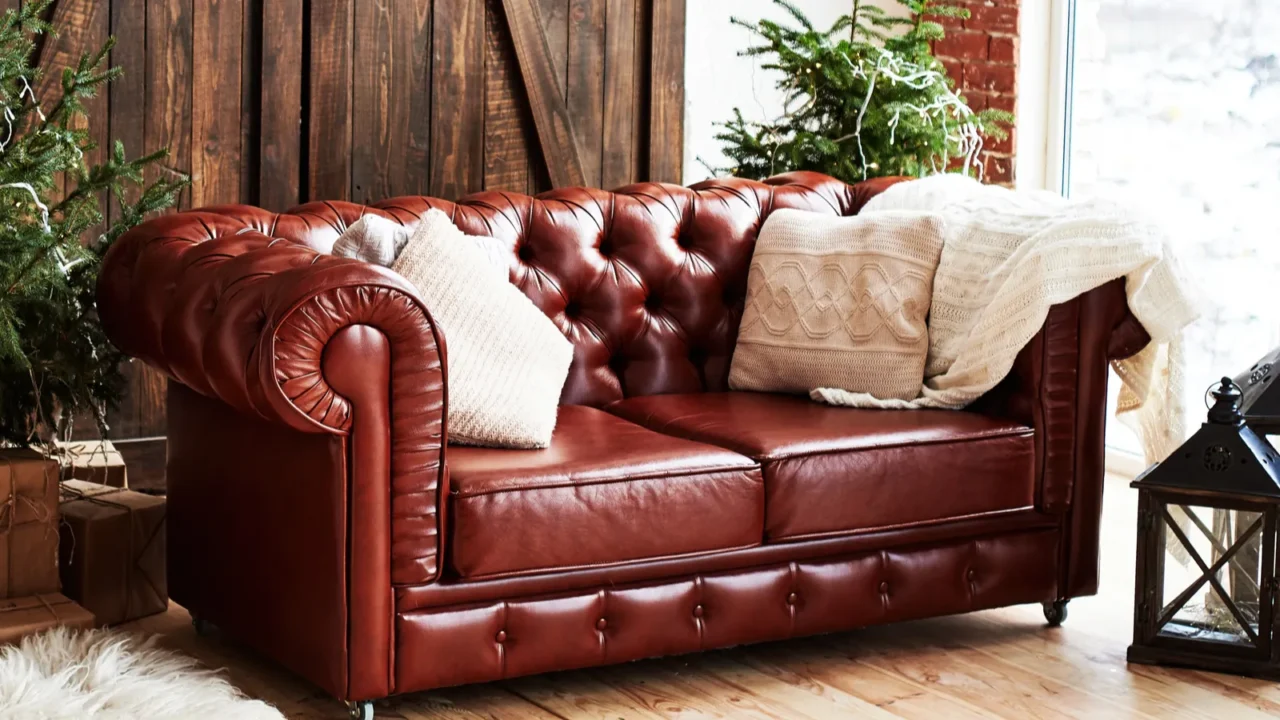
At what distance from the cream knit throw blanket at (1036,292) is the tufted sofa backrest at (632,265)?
0.36m

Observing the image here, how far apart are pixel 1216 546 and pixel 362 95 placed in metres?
2.50

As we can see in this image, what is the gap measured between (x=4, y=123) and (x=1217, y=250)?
10.9 feet

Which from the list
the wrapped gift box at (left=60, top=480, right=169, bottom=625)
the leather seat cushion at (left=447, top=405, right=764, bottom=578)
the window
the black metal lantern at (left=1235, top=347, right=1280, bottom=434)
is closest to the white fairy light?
the wrapped gift box at (left=60, top=480, right=169, bottom=625)

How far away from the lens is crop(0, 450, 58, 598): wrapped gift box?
2.67m

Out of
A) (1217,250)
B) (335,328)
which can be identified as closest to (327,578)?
(335,328)

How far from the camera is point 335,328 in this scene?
2172 mm

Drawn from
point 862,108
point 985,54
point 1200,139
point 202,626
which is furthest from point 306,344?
point 985,54

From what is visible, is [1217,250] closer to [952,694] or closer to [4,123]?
[952,694]

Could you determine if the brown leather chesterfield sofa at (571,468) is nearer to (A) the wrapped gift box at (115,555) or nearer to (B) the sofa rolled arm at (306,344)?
(B) the sofa rolled arm at (306,344)

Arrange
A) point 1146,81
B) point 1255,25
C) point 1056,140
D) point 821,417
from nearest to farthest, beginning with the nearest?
1. point 821,417
2. point 1255,25
3. point 1146,81
4. point 1056,140

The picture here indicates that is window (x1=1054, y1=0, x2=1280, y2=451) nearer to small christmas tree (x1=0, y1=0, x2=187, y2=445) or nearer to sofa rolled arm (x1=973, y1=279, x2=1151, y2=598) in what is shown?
sofa rolled arm (x1=973, y1=279, x2=1151, y2=598)

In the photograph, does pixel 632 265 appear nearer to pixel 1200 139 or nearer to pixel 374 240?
pixel 374 240

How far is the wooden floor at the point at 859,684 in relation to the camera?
2479 mm

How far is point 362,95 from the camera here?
13.0 feet
